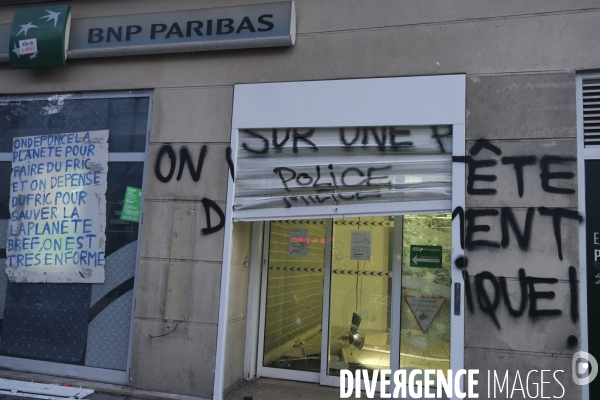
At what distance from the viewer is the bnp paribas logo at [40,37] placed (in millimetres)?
5809

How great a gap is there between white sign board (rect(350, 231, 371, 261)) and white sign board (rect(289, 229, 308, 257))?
0.59 metres

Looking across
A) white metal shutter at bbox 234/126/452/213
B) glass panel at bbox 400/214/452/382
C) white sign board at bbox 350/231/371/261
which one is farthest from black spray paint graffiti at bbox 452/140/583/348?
white sign board at bbox 350/231/371/261

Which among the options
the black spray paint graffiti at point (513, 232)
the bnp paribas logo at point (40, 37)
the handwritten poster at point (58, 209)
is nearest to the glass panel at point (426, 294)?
the black spray paint graffiti at point (513, 232)

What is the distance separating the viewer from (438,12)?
193 inches

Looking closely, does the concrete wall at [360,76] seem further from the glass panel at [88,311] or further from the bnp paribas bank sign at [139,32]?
the glass panel at [88,311]

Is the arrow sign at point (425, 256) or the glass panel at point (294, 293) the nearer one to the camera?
the arrow sign at point (425, 256)

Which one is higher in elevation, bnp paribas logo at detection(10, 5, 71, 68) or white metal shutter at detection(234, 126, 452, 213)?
bnp paribas logo at detection(10, 5, 71, 68)

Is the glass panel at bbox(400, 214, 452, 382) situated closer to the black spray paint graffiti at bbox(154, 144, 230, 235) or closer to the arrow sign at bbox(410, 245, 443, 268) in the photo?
the arrow sign at bbox(410, 245, 443, 268)

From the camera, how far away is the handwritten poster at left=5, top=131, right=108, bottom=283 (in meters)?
5.70

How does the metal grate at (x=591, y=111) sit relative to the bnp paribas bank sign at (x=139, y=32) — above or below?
below

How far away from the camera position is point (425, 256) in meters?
5.54

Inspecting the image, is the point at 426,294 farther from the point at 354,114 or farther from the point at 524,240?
the point at 354,114

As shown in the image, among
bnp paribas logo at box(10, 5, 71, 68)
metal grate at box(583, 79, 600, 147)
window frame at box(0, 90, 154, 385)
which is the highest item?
bnp paribas logo at box(10, 5, 71, 68)

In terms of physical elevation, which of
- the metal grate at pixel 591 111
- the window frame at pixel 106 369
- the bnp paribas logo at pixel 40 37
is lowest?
the window frame at pixel 106 369
